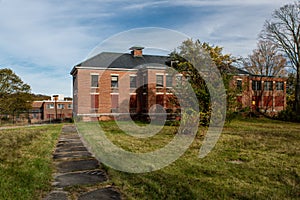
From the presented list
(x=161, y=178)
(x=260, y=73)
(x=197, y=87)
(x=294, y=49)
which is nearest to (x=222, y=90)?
(x=197, y=87)

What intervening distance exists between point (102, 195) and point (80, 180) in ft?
3.25

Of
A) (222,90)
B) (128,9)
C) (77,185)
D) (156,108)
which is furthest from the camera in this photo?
(156,108)

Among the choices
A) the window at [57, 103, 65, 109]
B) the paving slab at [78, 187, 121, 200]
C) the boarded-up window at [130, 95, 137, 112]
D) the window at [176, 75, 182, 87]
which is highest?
the window at [176, 75, 182, 87]

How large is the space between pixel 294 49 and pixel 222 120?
843 inches

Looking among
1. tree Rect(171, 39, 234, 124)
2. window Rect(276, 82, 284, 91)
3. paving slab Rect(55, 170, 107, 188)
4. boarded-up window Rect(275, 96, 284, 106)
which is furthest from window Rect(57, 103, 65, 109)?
paving slab Rect(55, 170, 107, 188)

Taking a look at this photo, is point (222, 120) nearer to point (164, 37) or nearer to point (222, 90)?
point (222, 90)

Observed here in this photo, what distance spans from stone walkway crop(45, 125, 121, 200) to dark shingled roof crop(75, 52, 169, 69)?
2228 centimetres

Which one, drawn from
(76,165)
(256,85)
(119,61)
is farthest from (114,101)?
(76,165)

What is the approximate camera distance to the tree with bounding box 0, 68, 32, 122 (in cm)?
3047

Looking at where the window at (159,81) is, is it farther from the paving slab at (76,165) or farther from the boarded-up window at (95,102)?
the paving slab at (76,165)

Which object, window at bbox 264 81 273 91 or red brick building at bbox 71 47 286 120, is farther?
window at bbox 264 81 273 91

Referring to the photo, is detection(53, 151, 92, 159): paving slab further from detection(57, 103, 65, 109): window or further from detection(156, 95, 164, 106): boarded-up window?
detection(57, 103, 65, 109): window

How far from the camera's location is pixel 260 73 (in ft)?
126

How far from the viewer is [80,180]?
5.02 meters
